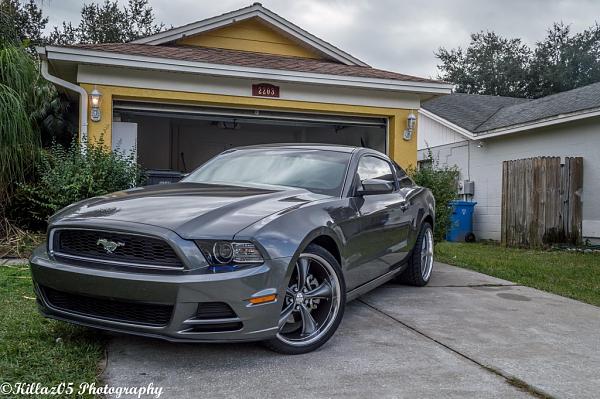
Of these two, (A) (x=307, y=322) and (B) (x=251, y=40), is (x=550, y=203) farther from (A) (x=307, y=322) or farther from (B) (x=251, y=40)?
(A) (x=307, y=322)

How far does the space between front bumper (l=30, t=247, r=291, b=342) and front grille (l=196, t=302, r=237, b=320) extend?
0.02 metres

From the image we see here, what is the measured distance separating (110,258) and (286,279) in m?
1.01

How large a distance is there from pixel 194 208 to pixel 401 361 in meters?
1.61

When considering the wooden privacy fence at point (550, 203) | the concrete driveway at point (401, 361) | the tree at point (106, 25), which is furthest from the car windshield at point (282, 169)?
the tree at point (106, 25)

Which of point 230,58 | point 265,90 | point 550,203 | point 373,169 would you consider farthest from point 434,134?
point 373,169

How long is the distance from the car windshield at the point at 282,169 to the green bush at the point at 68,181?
251cm

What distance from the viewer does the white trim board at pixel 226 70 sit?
750cm

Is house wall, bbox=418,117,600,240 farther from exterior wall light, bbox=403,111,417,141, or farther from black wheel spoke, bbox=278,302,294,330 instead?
black wheel spoke, bbox=278,302,294,330

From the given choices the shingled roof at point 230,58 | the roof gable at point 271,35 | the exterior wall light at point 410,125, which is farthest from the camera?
the roof gable at point 271,35

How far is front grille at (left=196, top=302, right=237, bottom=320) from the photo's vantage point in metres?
2.80

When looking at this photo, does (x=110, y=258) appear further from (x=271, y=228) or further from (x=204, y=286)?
(x=271, y=228)

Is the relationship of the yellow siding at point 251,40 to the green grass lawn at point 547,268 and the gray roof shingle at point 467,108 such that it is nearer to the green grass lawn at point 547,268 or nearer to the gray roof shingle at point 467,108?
the green grass lawn at point 547,268

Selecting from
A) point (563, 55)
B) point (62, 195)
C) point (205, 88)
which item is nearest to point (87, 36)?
point (205, 88)

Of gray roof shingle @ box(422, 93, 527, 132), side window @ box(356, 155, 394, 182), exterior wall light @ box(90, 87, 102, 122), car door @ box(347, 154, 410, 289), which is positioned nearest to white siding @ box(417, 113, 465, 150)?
gray roof shingle @ box(422, 93, 527, 132)
